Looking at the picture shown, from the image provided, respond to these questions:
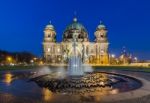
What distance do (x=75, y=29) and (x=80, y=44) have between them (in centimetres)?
724

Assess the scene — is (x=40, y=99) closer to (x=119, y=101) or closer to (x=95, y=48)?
(x=119, y=101)

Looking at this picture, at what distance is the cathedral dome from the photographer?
440 ft

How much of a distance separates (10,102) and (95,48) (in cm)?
12639

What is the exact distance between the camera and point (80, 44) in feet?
436

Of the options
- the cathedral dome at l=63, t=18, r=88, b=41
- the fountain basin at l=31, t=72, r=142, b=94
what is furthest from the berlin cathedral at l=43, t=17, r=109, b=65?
the fountain basin at l=31, t=72, r=142, b=94

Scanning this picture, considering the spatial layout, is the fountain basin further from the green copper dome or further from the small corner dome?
the small corner dome

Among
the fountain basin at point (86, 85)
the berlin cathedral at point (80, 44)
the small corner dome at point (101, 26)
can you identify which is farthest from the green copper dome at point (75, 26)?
the fountain basin at point (86, 85)

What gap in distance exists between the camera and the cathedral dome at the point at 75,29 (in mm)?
134000

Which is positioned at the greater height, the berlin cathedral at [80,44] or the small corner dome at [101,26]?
the small corner dome at [101,26]

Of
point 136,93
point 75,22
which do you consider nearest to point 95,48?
point 75,22

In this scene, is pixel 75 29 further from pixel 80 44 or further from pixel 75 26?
pixel 80 44

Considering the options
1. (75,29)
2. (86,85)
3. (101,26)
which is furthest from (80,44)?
(86,85)

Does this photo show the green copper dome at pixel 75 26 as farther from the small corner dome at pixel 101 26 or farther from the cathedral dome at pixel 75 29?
the small corner dome at pixel 101 26

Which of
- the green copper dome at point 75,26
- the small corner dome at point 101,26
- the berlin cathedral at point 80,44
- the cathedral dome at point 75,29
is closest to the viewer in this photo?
the cathedral dome at point 75,29
